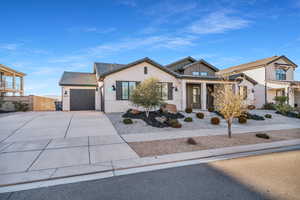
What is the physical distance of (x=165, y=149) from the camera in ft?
16.6

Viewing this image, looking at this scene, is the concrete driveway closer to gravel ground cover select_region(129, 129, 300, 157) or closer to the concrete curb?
the concrete curb

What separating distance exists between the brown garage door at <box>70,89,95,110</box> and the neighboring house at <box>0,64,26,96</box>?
965 centimetres

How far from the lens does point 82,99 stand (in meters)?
16.6

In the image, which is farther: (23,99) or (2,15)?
(23,99)

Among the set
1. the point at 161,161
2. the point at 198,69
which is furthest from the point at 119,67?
the point at 161,161

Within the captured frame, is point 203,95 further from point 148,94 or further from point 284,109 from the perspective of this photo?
point 148,94

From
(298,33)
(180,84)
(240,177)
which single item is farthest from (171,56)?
(240,177)

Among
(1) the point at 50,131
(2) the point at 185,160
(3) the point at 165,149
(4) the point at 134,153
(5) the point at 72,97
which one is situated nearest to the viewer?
(2) the point at 185,160

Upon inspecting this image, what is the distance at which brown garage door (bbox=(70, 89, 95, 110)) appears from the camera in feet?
53.2

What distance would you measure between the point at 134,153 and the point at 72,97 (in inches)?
558

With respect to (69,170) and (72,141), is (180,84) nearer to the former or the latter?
(72,141)

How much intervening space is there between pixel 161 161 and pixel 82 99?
14905 millimetres

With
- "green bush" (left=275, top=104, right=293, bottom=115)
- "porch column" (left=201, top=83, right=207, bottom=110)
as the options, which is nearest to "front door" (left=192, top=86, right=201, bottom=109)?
"porch column" (left=201, top=83, right=207, bottom=110)

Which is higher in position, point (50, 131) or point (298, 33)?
point (298, 33)
